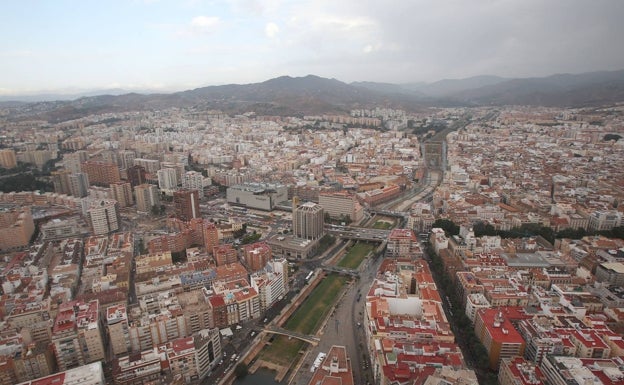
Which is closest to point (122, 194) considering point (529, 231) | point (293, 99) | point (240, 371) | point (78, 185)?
point (78, 185)

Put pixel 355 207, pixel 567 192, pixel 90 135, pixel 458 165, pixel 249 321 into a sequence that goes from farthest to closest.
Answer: pixel 90 135, pixel 458 165, pixel 567 192, pixel 355 207, pixel 249 321

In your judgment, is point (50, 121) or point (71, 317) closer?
point (71, 317)

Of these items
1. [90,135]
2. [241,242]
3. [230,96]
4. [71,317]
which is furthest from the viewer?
[230,96]

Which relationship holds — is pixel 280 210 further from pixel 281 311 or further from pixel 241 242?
pixel 281 311

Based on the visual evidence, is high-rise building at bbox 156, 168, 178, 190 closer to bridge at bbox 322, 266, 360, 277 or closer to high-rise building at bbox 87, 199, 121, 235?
high-rise building at bbox 87, 199, 121, 235

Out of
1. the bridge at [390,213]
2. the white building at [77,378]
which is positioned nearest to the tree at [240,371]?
the white building at [77,378]

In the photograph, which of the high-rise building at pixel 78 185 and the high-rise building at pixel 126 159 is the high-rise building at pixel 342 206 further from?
the high-rise building at pixel 126 159

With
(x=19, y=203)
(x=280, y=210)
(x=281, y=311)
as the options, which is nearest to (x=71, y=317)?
(x=281, y=311)

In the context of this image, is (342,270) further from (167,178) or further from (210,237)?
(167,178)
